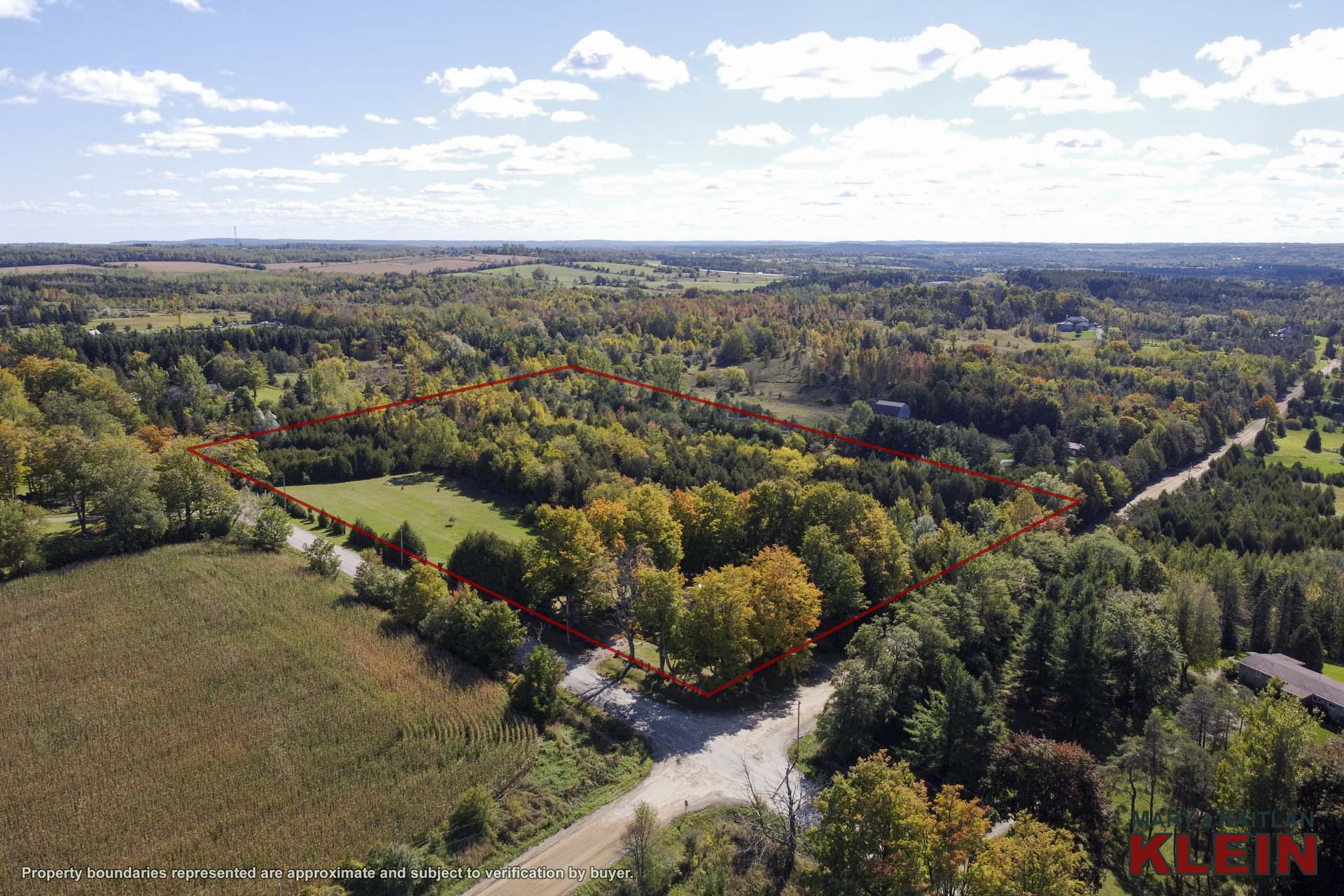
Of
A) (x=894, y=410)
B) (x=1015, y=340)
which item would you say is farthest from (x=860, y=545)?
(x=1015, y=340)

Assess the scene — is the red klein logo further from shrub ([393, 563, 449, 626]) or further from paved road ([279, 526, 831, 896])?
shrub ([393, 563, 449, 626])

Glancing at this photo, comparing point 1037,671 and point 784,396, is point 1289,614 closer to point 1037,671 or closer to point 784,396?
point 1037,671

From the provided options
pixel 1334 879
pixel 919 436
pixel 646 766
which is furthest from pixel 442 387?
pixel 1334 879

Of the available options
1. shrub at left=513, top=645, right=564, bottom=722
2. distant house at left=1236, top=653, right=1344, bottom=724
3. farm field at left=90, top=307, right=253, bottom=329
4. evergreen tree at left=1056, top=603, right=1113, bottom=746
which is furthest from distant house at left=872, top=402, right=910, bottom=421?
farm field at left=90, top=307, right=253, bottom=329

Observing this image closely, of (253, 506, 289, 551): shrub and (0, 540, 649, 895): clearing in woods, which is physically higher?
(253, 506, 289, 551): shrub

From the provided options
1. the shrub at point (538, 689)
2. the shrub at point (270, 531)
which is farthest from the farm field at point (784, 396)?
the shrub at point (538, 689)

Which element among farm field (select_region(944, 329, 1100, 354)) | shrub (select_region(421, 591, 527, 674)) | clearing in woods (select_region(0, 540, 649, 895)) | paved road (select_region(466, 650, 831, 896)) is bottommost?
paved road (select_region(466, 650, 831, 896))

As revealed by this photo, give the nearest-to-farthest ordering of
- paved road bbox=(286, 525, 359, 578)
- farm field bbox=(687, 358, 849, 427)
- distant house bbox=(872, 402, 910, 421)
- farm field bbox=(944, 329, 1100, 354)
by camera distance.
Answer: paved road bbox=(286, 525, 359, 578)
distant house bbox=(872, 402, 910, 421)
farm field bbox=(687, 358, 849, 427)
farm field bbox=(944, 329, 1100, 354)

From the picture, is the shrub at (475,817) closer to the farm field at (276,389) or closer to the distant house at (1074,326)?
the farm field at (276,389)
